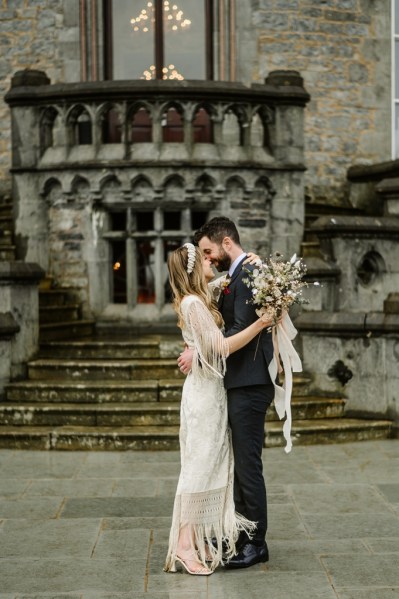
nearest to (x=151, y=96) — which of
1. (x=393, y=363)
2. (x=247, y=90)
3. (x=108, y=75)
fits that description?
(x=247, y=90)

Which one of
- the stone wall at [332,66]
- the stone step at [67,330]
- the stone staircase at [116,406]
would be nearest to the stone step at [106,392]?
the stone staircase at [116,406]

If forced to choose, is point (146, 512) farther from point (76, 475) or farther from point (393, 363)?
point (393, 363)

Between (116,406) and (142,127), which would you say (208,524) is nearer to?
(116,406)

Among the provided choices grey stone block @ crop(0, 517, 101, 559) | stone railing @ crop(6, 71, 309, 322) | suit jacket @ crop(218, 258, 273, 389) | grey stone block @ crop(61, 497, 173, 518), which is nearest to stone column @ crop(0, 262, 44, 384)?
stone railing @ crop(6, 71, 309, 322)

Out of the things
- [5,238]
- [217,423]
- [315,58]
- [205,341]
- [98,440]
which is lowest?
[98,440]

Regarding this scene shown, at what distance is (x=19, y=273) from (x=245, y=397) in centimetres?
448

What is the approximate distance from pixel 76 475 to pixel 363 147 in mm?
7641

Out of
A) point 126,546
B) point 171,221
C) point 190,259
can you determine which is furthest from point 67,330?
point 190,259

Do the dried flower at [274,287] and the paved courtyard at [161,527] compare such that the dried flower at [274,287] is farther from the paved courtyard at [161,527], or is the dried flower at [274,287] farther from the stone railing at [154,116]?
the stone railing at [154,116]

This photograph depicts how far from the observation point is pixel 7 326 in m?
9.13

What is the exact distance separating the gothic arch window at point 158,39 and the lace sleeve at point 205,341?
8.74m

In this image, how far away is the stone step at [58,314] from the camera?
10636 mm

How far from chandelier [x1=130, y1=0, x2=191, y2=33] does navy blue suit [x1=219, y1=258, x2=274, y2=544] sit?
29.1 ft

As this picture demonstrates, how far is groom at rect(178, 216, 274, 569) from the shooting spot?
5.15 metres
